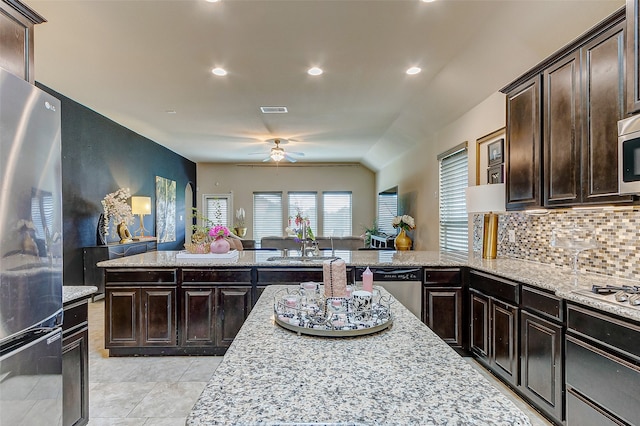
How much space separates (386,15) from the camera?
2.69m

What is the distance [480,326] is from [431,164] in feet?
10.2

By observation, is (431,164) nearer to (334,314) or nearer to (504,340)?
(504,340)

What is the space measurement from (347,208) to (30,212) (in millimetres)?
9051

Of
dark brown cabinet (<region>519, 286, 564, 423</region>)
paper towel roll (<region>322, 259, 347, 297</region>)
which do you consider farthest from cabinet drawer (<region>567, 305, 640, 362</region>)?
paper towel roll (<region>322, 259, 347, 297</region>)

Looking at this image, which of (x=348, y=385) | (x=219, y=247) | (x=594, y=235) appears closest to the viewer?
(x=348, y=385)

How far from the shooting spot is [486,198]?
321 centimetres

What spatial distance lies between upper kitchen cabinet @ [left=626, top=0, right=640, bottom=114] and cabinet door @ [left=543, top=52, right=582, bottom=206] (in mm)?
447

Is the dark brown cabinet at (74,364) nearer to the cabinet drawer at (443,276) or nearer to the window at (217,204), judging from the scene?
the cabinet drawer at (443,276)

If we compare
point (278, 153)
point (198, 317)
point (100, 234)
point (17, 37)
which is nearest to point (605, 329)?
point (198, 317)

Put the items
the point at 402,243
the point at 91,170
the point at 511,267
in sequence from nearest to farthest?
1. the point at 511,267
2. the point at 91,170
3. the point at 402,243

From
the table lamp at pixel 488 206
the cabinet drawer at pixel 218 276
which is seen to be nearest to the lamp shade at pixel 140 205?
the cabinet drawer at pixel 218 276

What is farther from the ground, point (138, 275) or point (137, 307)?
point (138, 275)

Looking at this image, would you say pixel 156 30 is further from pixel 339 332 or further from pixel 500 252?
pixel 500 252

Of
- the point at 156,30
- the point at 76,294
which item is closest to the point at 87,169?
the point at 156,30
